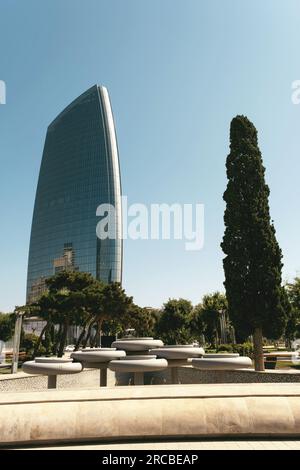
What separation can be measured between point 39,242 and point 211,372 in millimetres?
137382

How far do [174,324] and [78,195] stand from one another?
98.6 metres

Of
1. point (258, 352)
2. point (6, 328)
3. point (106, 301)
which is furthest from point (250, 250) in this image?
point (6, 328)

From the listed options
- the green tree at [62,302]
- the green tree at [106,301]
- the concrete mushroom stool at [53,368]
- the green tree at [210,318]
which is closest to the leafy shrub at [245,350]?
the green tree at [106,301]

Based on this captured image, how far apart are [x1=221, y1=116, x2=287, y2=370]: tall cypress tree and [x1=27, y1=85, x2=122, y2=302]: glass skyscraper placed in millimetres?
105270

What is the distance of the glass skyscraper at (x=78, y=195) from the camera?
129213mm

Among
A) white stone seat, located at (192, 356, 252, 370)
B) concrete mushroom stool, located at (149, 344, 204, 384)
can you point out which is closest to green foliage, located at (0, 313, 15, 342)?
concrete mushroom stool, located at (149, 344, 204, 384)

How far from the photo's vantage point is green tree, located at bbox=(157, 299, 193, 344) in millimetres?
45859

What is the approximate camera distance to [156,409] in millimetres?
6457

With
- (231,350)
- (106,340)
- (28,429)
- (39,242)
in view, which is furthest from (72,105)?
(28,429)

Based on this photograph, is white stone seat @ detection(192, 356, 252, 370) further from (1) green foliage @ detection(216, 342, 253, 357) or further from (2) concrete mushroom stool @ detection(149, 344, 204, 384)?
(1) green foliage @ detection(216, 342, 253, 357)

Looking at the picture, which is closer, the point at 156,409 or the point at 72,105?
the point at 156,409

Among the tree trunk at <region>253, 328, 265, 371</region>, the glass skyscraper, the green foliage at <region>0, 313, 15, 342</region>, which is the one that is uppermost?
the glass skyscraper
